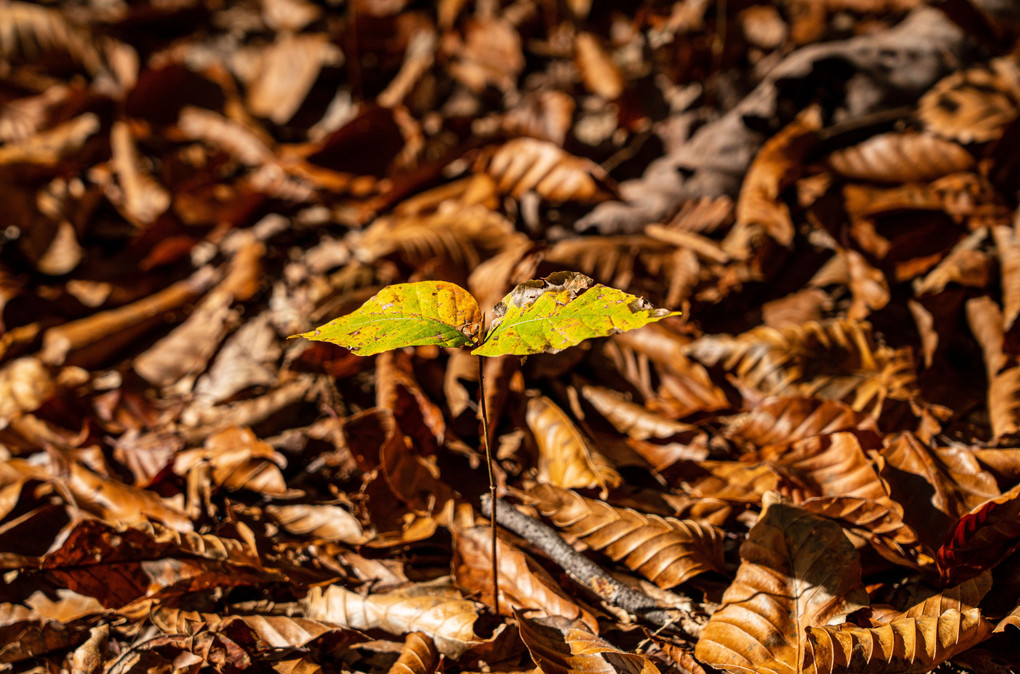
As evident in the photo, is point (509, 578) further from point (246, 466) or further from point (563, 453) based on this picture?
point (246, 466)

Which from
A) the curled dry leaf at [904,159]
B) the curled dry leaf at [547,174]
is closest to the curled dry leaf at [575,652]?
the curled dry leaf at [547,174]

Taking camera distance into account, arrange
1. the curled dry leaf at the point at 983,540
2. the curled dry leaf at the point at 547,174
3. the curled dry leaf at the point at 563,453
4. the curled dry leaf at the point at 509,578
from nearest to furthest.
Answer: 1. the curled dry leaf at the point at 983,540
2. the curled dry leaf at the point at 509,578
3. the curled dry leaf at the point at 563,453
4. the curled dry leaf at the point at 547,174

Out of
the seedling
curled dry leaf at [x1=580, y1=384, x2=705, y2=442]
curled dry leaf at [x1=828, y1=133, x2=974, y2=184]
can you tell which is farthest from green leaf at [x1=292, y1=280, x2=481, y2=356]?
curled dry leaf at [x1=828, y1=133, x2=974, y2=184]

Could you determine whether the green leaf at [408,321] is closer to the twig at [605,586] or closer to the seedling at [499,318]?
the seedling at [499,318]

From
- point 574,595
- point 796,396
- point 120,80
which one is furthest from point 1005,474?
point 120,80

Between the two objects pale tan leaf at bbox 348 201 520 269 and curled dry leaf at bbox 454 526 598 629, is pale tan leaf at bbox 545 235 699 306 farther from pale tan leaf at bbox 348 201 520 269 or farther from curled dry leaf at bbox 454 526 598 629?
curled dry leaf at bbox 454 526 598 629
